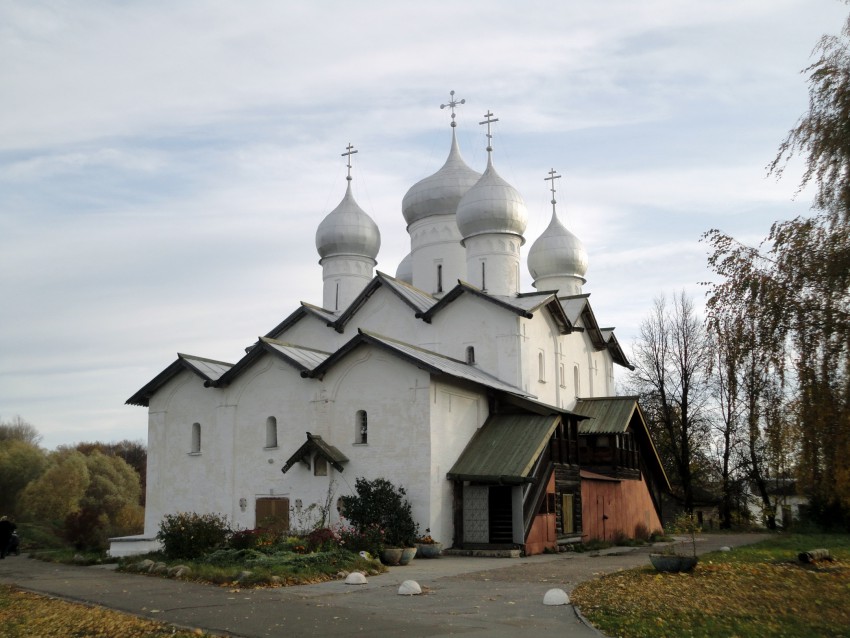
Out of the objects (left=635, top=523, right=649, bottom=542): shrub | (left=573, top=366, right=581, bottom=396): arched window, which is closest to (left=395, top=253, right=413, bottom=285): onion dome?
(left=573, top=366, right=581, bottom=396): arched window

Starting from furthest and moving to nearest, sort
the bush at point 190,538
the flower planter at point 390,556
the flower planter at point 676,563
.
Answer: the flower planter at point 390,556 < the bush at point 190,538 < the flower planter at point 676,563

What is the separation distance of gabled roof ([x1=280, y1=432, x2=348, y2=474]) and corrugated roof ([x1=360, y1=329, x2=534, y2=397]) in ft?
10.2

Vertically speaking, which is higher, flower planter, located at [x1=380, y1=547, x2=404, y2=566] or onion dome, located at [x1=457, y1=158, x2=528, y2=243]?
onion dome, located at [x1=457, y1=158, x2=528, y2=243]

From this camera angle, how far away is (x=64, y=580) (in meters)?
16.1

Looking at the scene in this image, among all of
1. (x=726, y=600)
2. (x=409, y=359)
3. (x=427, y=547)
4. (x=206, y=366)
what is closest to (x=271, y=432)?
(x=206, y=366)

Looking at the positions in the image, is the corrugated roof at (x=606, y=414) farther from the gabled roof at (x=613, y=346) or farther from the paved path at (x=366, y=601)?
the paved path at (x=366, y=601)

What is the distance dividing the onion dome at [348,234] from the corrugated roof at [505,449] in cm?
1243

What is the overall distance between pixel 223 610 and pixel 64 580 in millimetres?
5907

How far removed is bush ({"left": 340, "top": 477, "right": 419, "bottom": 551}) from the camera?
827 inches

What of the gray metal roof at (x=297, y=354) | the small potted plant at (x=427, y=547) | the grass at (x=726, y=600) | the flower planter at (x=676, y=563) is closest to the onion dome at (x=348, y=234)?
the gray metal roof at (x=297, y=354)

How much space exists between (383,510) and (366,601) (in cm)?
849

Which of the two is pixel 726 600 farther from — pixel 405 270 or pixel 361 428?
pixel 405 270

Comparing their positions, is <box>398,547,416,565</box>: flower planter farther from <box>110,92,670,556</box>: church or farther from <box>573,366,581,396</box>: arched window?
<box>573,366,581,396</box>: arched window

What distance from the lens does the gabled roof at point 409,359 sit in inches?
875
